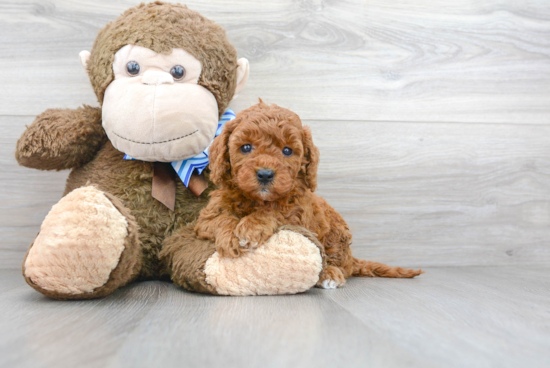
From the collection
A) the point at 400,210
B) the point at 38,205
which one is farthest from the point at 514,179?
the point at 38,205

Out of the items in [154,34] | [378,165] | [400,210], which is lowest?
[400,210]

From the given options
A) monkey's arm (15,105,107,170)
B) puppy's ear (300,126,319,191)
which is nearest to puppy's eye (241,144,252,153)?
puppy's ear (300,126,319,191)

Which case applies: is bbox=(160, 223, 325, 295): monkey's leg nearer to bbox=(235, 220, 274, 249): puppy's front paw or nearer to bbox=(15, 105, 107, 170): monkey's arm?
bbox=(235, 220, 274, 249): puppy's front paw

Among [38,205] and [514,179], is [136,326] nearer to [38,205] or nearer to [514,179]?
[38,205]

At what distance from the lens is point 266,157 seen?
0.85 meters

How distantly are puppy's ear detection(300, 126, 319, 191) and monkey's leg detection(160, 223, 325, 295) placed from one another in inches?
4.2

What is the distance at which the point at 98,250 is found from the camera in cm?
77

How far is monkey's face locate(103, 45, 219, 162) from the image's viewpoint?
938 millimetres

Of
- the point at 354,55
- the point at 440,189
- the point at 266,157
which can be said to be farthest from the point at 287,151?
the point at 440,189

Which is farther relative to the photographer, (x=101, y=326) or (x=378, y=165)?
(x=378, y=165)

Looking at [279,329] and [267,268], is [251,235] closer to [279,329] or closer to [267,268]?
[267,268]

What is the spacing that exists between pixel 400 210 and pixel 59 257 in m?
0.99

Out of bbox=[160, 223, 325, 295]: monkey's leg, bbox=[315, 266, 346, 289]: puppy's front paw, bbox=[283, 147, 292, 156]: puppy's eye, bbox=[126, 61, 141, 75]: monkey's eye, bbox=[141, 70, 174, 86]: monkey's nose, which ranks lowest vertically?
bbox=[315, 266, 346, 289]: puppy's front paw

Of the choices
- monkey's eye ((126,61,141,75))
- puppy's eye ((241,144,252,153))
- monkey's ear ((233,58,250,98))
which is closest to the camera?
puppy's eye ((241,144,252,153))
